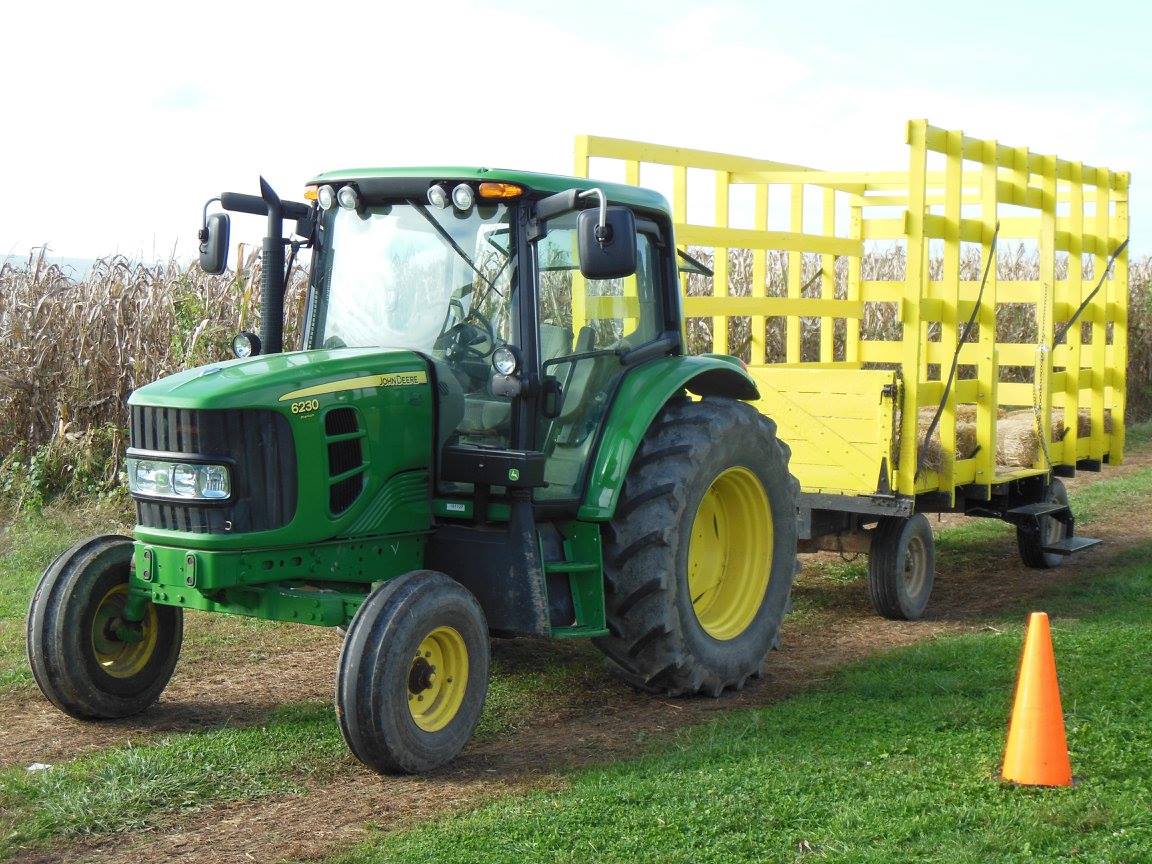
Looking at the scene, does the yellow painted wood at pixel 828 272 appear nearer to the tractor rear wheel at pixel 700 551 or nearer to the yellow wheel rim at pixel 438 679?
the tractor rear wheel at pixel 700 551

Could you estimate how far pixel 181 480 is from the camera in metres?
5.32

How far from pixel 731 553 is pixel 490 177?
8.13 ft

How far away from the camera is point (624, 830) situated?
15.1ft

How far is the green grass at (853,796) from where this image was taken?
4438 mm

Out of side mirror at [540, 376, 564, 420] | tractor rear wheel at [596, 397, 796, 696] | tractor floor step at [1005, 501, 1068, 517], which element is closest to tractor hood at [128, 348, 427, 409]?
side mirror at [540, 376, 564, 420]

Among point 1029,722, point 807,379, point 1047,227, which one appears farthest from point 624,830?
point 1047,227

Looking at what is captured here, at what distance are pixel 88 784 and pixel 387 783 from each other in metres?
1.15

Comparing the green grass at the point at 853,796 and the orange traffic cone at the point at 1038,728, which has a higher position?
the orange traffic cone at the point at 1038,728

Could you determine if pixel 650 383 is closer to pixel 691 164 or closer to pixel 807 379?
pixel 807 379

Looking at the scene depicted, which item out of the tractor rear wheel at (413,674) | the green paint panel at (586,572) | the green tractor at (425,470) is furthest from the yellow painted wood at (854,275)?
the tractor rear wheel at (413,674)

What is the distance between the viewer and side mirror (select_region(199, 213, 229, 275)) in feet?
20.0

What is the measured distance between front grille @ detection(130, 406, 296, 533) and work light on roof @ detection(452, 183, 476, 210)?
1.18 meters

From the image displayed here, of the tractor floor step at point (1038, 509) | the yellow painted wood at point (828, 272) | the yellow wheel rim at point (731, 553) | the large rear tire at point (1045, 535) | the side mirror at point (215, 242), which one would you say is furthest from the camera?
the yellow painted wood at point (828, 272)

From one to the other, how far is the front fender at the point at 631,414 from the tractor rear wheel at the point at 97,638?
2.04 metres
